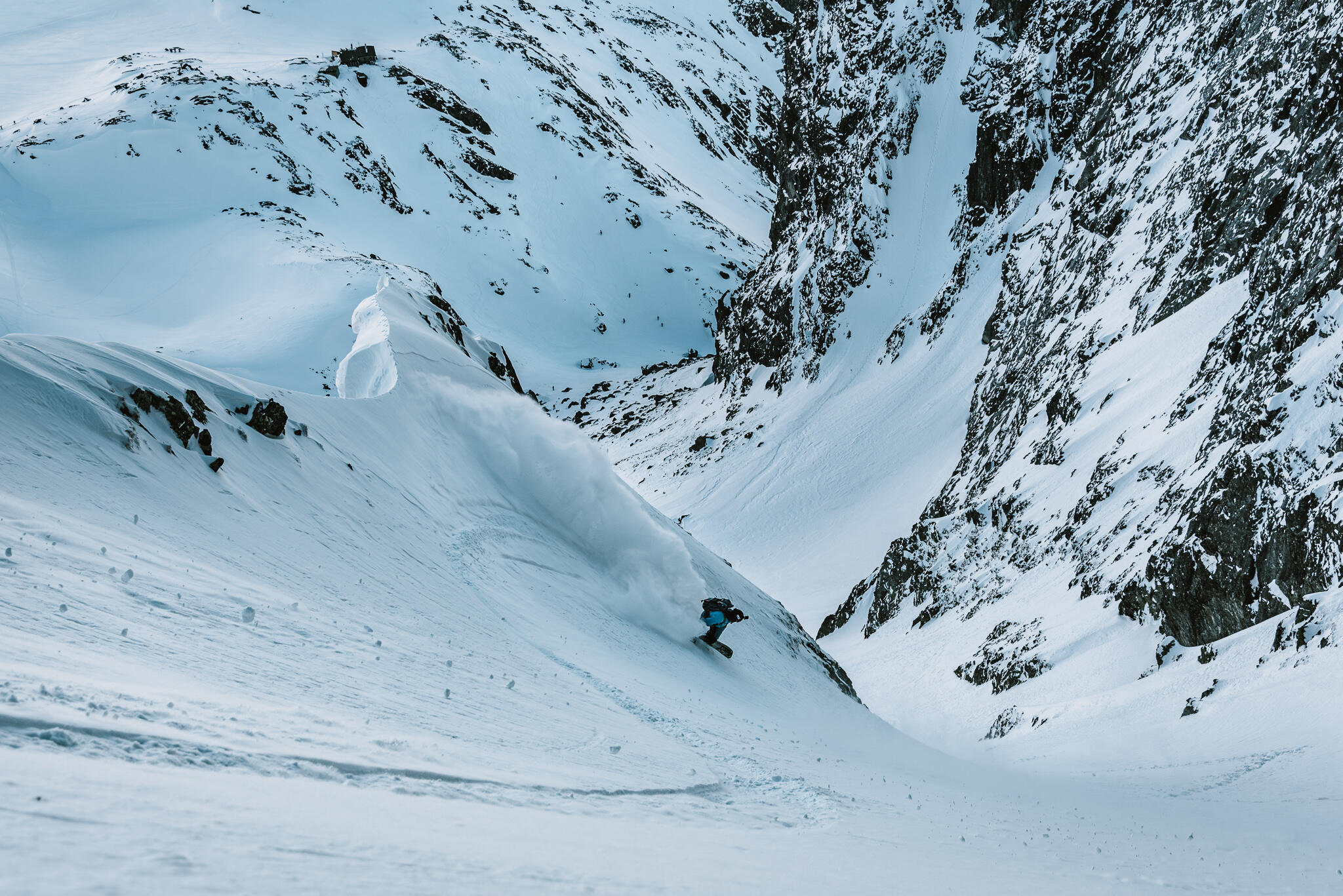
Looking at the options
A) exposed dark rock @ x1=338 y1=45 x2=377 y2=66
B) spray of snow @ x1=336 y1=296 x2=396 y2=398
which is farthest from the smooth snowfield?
exposed dark rock @ x1=338 y1=45 x2=377 y2=66

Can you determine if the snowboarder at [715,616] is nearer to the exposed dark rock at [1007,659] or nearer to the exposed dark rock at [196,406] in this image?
the exposed dark rock at [196,406]

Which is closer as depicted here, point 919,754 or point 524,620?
point 524,620

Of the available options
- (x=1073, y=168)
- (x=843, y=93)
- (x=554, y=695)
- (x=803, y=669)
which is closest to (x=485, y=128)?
(x=843, y=93)

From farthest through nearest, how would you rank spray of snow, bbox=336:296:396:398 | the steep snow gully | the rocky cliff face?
1. the rocky cliff face
2. spray of snow, bbox=336:296:396:398
3. the steep snow gully

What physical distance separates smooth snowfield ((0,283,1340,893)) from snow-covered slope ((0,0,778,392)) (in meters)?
25.3

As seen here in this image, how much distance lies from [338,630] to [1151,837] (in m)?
7.92

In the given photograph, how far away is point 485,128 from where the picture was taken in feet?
283

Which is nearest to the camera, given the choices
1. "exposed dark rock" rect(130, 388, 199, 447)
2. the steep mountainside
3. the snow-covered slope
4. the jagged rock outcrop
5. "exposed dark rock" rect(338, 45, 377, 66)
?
"exposed dark rock" rect(130, 388, 199, 447)

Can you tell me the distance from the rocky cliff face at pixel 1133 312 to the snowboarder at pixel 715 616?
9340mm

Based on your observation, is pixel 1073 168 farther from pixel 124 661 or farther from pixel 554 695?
pixel 124 661

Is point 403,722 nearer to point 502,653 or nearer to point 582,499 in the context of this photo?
point 502,653

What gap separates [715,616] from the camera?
1623 cm

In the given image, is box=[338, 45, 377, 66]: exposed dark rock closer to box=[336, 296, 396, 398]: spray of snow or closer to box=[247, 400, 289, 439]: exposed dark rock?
box=[336, 296, 396, 398]: spray of snow

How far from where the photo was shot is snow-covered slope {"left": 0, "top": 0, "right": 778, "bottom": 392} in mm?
48438
